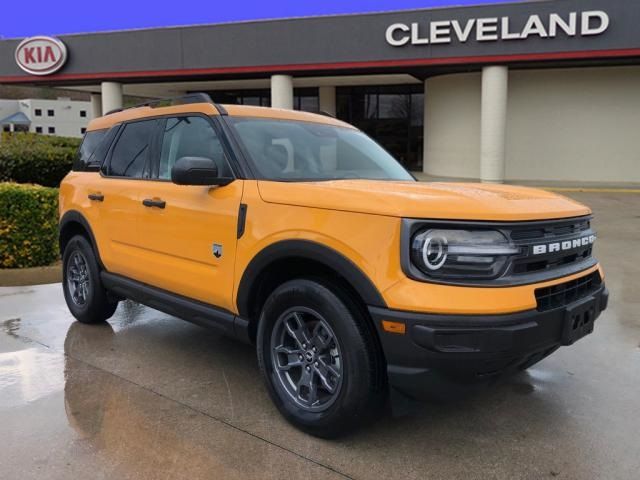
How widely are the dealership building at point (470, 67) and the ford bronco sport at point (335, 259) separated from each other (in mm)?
14363

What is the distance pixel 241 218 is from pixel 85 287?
2468mm

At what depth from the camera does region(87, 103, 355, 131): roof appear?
4.05 m

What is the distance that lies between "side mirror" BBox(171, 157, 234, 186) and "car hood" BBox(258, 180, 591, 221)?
317mm

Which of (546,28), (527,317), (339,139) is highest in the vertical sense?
(546,28)

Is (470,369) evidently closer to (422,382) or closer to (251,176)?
(422,382)

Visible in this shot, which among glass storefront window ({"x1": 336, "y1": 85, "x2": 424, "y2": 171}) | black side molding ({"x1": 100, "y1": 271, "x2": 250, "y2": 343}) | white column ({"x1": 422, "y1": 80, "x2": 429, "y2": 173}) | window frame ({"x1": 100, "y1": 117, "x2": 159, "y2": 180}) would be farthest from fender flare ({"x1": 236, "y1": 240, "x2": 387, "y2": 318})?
glass storefront window ({"x1": 336, "y1": 85, "x2": 424, "y2": 171})

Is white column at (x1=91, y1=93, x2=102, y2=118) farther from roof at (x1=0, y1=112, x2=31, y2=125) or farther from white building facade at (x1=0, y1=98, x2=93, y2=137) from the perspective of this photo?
roof at (x1=0, y1=112, x2=31, y2=125)

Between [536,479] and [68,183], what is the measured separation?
15.0 ft

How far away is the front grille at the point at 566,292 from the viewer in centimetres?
289

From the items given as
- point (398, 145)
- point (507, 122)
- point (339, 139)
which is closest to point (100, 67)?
point (398, 145)

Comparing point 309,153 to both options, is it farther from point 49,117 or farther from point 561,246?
point 49,117

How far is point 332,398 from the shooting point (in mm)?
3080

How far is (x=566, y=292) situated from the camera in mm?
3068

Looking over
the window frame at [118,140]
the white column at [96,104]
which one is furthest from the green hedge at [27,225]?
the white column at [96,104]
